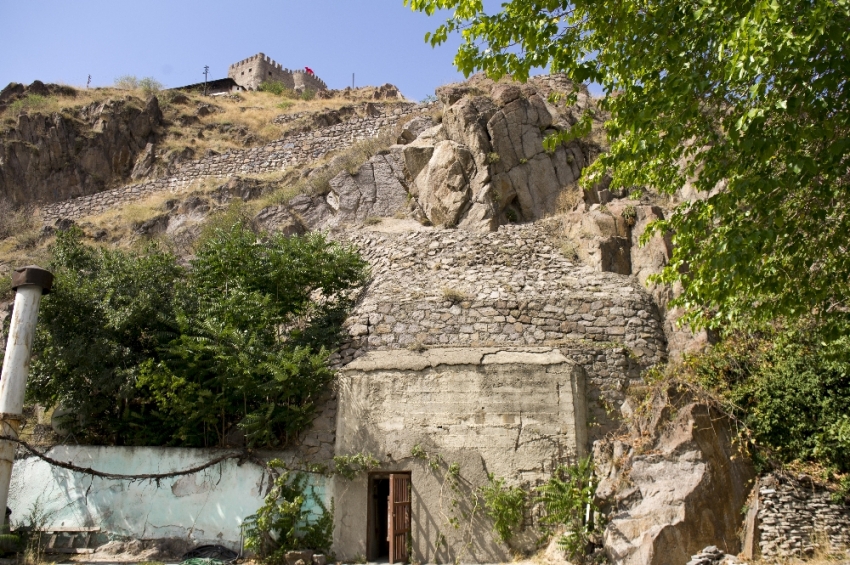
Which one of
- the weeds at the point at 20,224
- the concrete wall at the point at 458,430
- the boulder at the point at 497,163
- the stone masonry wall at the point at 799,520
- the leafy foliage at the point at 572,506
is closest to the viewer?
the stone masonry wall at the point at 799,520

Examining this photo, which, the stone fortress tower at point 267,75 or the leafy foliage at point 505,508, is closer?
the leafy foliage at point 505,508

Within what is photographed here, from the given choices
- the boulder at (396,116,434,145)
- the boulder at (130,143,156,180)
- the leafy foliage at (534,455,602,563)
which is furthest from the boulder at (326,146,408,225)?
the boulder at (130,143,156,180)

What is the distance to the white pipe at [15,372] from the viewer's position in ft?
34.8

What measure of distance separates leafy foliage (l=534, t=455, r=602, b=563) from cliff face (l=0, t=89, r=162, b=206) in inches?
993

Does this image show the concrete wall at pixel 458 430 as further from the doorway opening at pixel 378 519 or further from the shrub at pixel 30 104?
the shrub at pixel 30 104

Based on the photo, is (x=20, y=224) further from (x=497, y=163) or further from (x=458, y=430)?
(x=458, y=430)

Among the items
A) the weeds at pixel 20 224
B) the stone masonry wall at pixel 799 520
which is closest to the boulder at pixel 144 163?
the weeds at pixel 20 224

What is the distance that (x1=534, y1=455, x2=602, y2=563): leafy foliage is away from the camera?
980cm

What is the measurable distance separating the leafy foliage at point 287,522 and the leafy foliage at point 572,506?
11.7 feet

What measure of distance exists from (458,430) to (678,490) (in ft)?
11.7

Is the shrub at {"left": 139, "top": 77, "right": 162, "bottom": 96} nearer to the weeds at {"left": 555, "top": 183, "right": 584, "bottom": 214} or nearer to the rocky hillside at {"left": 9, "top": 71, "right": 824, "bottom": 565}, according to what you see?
the rocky hillside at {"left": 9, "top": 71, "right": 824, "bottom": 565}

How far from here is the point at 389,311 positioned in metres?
13.1

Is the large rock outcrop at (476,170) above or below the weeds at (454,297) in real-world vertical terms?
above

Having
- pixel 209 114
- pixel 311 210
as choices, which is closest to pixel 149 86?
pixel 209 114
